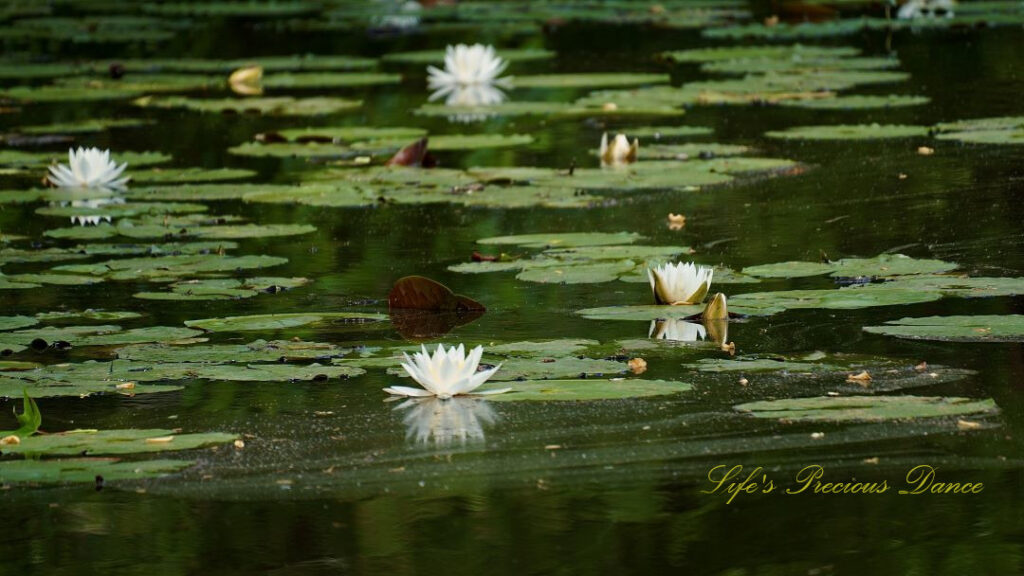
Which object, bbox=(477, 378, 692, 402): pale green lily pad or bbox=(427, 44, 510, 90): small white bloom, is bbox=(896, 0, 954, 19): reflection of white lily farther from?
bbox=(477, 378, 692, 402): pale green lily pad

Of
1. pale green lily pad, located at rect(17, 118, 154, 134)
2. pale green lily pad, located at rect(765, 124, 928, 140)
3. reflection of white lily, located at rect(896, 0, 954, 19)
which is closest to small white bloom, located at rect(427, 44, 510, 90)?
pale green lily pad, located at rect(17, 118, 154, 134)

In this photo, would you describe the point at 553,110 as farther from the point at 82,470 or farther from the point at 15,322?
the point at 82,470

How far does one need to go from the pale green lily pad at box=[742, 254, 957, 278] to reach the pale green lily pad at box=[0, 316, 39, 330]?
2135mm

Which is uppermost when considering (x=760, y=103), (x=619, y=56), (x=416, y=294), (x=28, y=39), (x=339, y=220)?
(x=28, y=39)

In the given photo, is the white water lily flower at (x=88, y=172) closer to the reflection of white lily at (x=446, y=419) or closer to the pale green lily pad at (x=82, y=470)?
the reflection of white lily at (x=446, y=419)

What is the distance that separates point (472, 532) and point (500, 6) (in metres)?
14.6

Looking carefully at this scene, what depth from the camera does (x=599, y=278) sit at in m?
5.47

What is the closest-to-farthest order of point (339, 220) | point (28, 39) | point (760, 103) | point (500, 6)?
point (339, 220) < point (760, 103) < point (28, 39) < point (500, 6)

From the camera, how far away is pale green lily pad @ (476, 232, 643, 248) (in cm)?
612

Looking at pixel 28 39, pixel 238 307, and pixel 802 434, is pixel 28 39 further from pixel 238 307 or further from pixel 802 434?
pixel 802 434

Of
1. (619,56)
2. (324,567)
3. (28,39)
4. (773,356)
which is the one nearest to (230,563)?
(324,567)

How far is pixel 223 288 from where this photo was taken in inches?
220

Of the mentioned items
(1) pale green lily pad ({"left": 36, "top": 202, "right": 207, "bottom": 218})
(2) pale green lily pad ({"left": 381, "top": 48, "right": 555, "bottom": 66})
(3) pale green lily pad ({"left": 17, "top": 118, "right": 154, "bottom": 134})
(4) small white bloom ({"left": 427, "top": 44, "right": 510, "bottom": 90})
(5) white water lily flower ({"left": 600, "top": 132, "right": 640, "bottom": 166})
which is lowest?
(1) pale green lily pad ({"left": 36, "top": 202, "right": 207, "bottom": 218})

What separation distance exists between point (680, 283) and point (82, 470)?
76.0 inches
